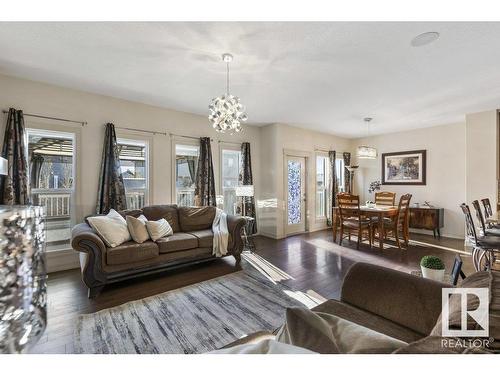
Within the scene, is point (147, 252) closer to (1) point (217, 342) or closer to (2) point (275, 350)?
(1) point (217, 342)

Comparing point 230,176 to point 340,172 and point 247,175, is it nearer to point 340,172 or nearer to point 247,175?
point 247,175

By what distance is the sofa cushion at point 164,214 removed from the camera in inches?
147

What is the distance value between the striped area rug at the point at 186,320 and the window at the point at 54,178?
1977 mm

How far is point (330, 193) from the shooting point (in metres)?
6.59

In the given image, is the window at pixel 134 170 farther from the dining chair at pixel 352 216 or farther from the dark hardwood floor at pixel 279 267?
the dining chair at pixel 352 216

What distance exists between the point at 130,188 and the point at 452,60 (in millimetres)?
4815

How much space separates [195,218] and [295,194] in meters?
2.85

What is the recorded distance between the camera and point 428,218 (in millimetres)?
5332

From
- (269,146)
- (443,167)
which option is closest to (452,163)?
(443,167)

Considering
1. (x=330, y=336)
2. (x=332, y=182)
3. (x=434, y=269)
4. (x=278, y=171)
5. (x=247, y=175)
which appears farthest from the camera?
(x=332, y=182)

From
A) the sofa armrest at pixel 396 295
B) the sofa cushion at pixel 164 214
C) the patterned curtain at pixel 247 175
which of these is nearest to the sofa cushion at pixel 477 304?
the sofa armrest at pixel 396 295

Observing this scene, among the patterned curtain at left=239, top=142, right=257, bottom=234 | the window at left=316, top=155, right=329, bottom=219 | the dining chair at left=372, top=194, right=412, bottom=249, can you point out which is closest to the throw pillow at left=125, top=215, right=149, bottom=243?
the patterned curtain at left=239, top=142, right=257, bottom=234

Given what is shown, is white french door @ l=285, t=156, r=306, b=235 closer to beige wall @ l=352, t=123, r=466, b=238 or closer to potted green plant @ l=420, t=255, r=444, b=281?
beige wall @ l=352, t=123, r=466, b=238

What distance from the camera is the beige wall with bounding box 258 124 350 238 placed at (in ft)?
17.7
